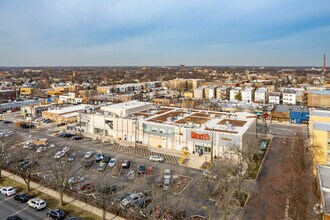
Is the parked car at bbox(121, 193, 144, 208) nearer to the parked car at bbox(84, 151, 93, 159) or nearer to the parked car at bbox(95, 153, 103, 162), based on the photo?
the parked car at bbox(95, 153, 103, 162)

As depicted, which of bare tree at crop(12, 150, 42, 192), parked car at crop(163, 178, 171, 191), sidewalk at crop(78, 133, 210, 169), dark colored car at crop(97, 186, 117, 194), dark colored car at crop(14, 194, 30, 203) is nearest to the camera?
dark colored car at crop(97, 186, 117, 194)

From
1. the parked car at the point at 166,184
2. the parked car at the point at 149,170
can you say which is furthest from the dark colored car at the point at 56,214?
the parked car at the point at 149,170

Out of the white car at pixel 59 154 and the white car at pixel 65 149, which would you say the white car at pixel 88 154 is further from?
the white car at pixel 59 154

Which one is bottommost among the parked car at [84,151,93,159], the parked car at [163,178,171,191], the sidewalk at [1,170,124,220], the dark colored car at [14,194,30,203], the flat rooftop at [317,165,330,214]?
the sidewalk at [1,170,124,220]

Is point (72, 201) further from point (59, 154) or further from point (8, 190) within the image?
point (59, 154)

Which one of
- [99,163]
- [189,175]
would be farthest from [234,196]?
[99,163]

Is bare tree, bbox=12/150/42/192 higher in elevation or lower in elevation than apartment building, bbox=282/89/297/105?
lower

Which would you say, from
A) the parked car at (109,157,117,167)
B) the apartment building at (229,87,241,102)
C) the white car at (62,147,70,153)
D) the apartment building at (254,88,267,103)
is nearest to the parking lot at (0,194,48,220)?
the parked car at (109,157,117,167)
